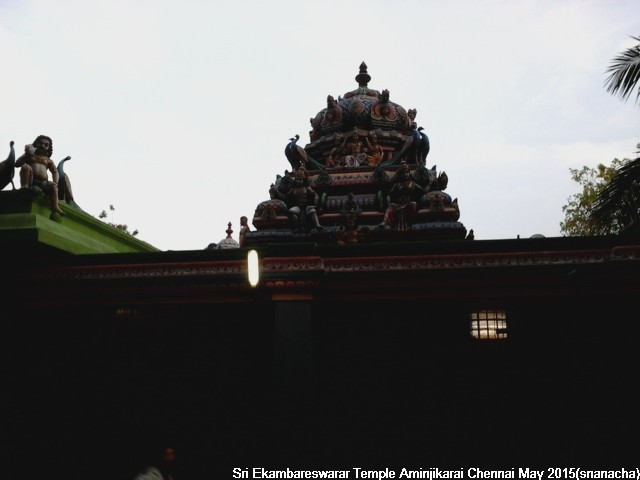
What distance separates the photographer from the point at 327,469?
899 cm

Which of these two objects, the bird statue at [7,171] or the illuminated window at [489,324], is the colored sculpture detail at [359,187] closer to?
the illuminated window at [489,324]

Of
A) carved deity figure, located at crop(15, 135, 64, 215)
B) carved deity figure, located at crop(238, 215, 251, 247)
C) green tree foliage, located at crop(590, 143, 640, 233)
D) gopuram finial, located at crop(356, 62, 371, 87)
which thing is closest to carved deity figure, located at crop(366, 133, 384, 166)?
gopuram finial, located at crop(356, 62, 371, 87)

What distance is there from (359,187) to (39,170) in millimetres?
11556

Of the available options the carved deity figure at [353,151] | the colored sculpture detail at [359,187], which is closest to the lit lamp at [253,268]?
the colored sculpture detail at [359,187]

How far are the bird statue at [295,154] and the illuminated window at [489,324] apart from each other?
43.8 feet

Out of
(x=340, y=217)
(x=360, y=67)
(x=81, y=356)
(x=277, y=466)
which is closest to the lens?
(x=277, y=466)

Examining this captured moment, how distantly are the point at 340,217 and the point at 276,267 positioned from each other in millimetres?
9345

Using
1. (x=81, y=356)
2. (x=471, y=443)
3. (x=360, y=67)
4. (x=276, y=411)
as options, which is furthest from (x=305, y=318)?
(x=360, y=67)

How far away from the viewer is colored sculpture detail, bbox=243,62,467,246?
17688 mm

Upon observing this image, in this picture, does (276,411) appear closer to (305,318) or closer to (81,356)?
(305,318)

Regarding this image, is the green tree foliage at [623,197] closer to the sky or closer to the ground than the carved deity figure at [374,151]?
closer to the ground

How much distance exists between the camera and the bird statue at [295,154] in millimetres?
21562

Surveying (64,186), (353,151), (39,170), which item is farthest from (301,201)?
(39,170)

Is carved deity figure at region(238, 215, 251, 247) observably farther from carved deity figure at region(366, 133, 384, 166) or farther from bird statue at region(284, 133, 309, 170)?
carved deity figure at region(366, 133, 384, 166)
